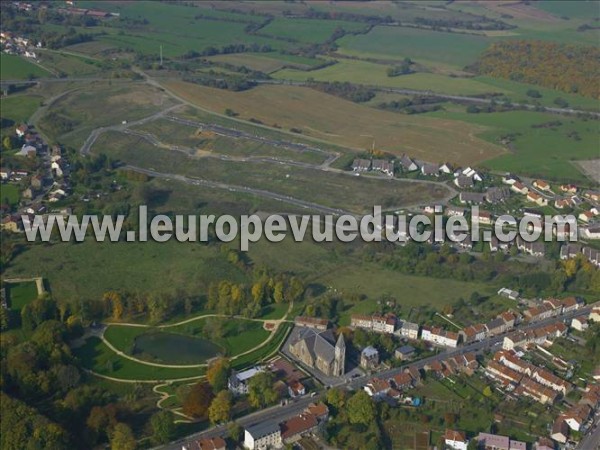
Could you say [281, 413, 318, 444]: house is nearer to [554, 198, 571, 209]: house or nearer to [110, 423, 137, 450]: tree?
[110, 423, 137, 450]: tree

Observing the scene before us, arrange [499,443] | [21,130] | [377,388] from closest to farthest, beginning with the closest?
[499,443] → [377,388] → [21,130]

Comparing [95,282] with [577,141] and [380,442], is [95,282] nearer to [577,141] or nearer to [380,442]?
[380,442]

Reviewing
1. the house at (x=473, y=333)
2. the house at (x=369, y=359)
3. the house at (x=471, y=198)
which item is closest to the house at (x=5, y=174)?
the house at (x=471, y=198)

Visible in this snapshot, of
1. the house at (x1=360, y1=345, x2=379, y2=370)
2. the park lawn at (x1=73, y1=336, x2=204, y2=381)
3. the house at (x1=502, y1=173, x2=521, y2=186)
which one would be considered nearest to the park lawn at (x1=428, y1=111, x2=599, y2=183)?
the house at (x1=502, y1=173, x2=521, y2=186)

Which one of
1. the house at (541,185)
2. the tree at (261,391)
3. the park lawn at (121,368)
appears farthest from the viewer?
the house at (541,185)

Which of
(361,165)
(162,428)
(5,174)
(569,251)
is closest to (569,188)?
(569,251)

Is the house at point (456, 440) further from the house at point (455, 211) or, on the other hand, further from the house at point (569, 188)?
the house at point (569, 188)

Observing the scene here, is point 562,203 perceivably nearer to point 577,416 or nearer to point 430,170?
point 430,170
